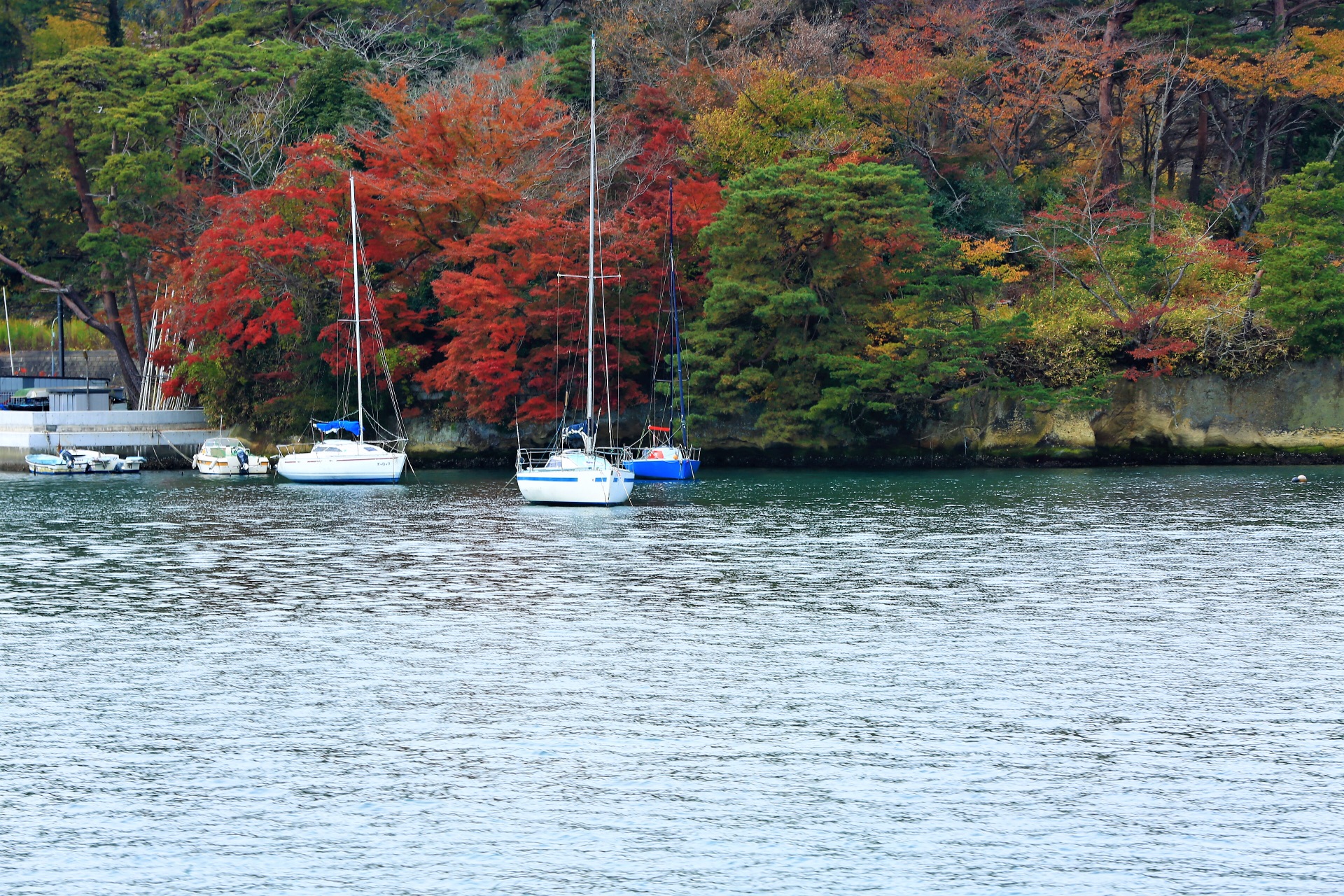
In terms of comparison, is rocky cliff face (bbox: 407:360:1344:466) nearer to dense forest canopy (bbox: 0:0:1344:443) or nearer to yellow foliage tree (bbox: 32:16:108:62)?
dense forest canopy (bbox: 0:0:1344:443)

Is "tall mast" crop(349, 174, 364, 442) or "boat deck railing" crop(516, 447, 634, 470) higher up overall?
"tall mast" crop(349, 174, 364, 442)

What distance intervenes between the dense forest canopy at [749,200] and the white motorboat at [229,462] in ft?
13.1

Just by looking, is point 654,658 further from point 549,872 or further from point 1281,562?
point 1281,562

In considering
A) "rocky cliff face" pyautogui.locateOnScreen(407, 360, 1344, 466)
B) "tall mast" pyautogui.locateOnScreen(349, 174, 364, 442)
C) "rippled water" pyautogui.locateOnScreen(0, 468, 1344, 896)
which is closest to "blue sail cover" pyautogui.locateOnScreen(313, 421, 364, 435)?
"tall mast" pyautogui.locateOnScreen(349, 174, 364, 442)

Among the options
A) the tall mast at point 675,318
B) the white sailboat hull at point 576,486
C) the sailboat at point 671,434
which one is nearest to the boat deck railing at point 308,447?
the sailboat at point 671,434

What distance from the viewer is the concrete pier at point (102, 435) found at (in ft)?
224

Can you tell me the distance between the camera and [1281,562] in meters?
30.9

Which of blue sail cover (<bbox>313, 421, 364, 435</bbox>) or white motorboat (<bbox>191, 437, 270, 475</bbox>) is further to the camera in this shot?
white motorboat (<bbox>191, 437, 270, 475</bbox>)

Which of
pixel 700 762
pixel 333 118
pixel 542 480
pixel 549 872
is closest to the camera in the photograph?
pixel 549 872

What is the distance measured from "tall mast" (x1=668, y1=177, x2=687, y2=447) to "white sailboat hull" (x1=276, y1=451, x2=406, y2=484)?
11.9 m

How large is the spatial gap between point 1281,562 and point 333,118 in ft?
177

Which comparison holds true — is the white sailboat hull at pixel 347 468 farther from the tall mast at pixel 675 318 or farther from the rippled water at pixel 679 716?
the rippled water at pixel 679 716

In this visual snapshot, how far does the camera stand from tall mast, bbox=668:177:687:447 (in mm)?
Answer: 58875

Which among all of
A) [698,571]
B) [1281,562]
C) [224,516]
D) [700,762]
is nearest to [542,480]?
[224,516]
